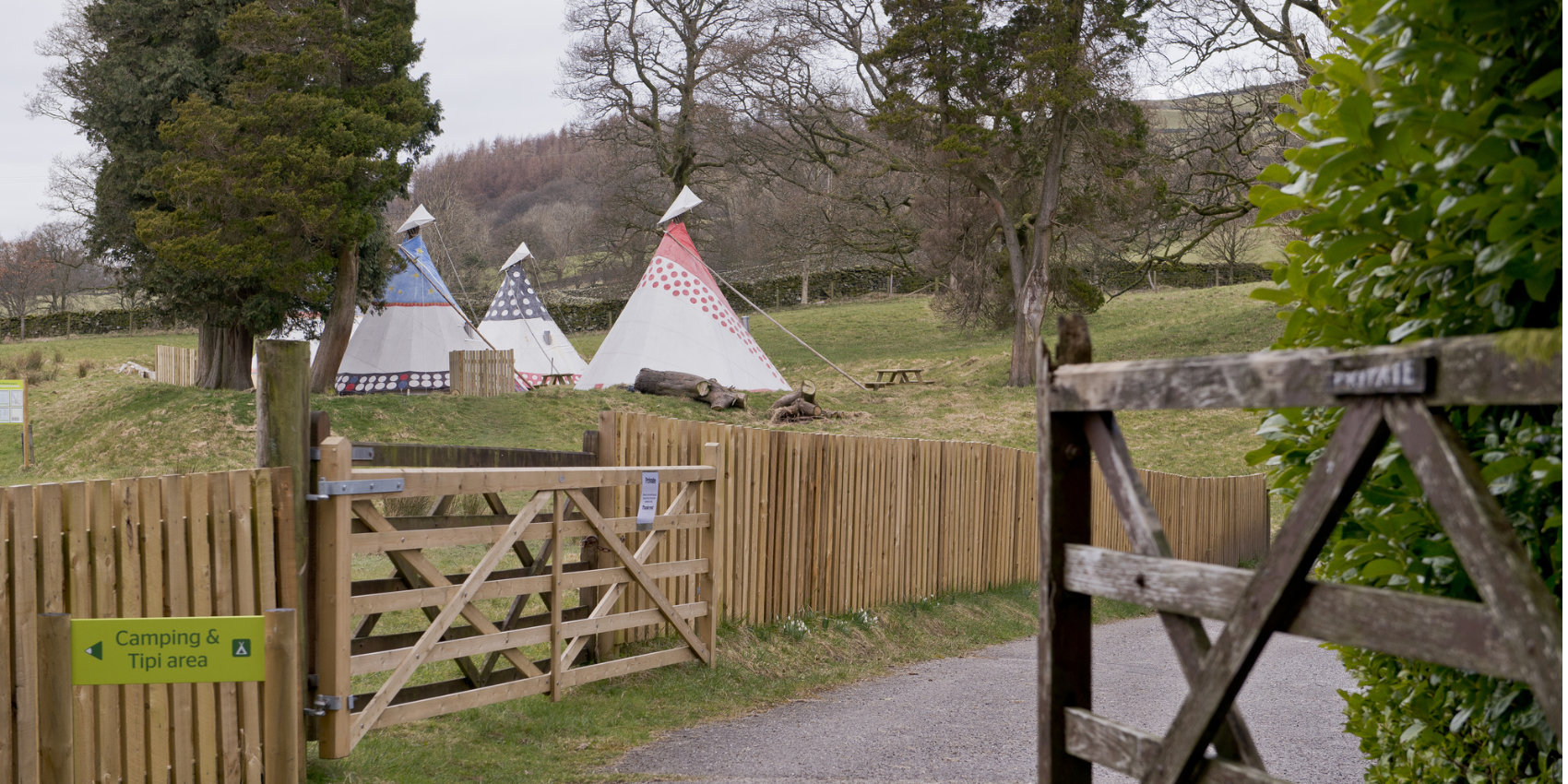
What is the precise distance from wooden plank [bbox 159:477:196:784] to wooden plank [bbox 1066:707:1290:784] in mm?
3410

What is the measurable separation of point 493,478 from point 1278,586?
441 centimetres

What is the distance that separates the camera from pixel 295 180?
19984 millimetres

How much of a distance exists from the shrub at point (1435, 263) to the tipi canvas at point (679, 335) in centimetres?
2193

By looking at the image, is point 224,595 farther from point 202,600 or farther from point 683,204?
point 683,204

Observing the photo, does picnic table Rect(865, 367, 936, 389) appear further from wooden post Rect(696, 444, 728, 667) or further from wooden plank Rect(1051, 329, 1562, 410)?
wooden plank Rect(1051, 329, 1562, 410)

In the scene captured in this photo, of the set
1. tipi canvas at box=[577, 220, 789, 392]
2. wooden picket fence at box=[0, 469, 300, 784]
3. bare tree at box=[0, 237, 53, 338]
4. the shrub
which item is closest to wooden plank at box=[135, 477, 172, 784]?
wooden picket fence at box=[0, 469, 300, 784]

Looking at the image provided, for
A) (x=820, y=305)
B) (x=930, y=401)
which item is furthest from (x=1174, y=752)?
(x=820, y=305)

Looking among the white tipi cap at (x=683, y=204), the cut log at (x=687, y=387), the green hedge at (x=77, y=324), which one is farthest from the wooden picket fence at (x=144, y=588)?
the green hedge at (x=77, y=324)

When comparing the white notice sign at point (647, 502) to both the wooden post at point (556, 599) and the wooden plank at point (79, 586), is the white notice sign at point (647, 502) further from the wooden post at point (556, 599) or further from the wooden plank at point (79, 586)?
the wooden plank at point (79, 586)

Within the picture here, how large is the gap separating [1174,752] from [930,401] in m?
23.1

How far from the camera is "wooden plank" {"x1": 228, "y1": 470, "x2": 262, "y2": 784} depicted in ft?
14.8

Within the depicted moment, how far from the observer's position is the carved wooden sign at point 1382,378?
1.83 metres

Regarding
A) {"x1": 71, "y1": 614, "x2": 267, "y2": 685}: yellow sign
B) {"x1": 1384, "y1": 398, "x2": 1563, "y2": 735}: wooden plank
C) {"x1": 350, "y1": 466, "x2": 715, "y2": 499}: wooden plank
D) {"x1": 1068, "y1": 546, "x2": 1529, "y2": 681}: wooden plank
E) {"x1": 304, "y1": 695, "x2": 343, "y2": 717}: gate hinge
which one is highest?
{"x1": 1384, "y1": 398, "x2": 1563, "y2": 735}: wooden plank

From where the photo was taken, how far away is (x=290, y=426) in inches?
193
